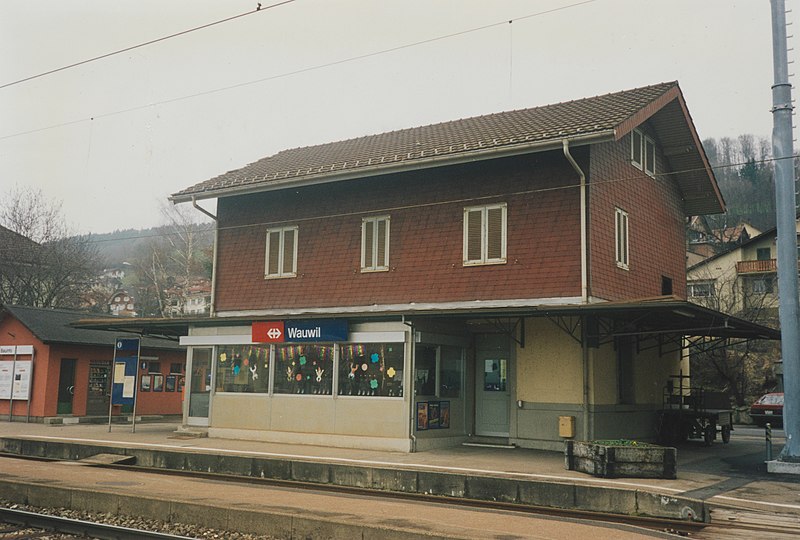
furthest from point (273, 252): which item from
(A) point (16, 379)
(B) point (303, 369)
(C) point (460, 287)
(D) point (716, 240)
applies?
(D) point (716, 240)

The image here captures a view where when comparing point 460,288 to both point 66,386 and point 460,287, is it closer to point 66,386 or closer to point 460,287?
point 460,287

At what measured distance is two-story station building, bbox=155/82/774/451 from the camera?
17078 millimetres

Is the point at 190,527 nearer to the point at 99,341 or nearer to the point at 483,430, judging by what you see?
the point at 483,430

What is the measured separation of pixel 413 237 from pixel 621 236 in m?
5.09

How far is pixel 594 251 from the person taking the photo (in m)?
17.1

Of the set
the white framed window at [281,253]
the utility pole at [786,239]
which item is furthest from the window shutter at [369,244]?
the utility pole at [786,239]

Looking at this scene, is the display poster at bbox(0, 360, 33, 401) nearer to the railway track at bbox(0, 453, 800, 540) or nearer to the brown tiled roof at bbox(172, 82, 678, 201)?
the brown tiled roof at bbox(172, 82, 678, 201)

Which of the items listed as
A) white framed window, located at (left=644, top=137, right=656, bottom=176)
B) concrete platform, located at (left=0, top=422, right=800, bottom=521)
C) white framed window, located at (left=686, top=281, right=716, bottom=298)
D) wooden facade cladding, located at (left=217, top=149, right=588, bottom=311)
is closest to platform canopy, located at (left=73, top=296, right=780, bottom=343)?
wooden facade cladding, located at (left=217, top=149, right=588, bottom=311)

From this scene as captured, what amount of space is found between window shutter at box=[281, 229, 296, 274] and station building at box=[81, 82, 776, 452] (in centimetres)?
4

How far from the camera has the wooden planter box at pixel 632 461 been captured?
42.1ft

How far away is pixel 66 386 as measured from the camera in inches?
1049

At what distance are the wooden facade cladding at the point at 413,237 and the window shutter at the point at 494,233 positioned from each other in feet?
0.78

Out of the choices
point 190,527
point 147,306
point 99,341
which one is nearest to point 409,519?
point 190,527

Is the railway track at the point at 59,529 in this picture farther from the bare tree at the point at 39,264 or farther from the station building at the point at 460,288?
the bare tree at the point at 39,264
